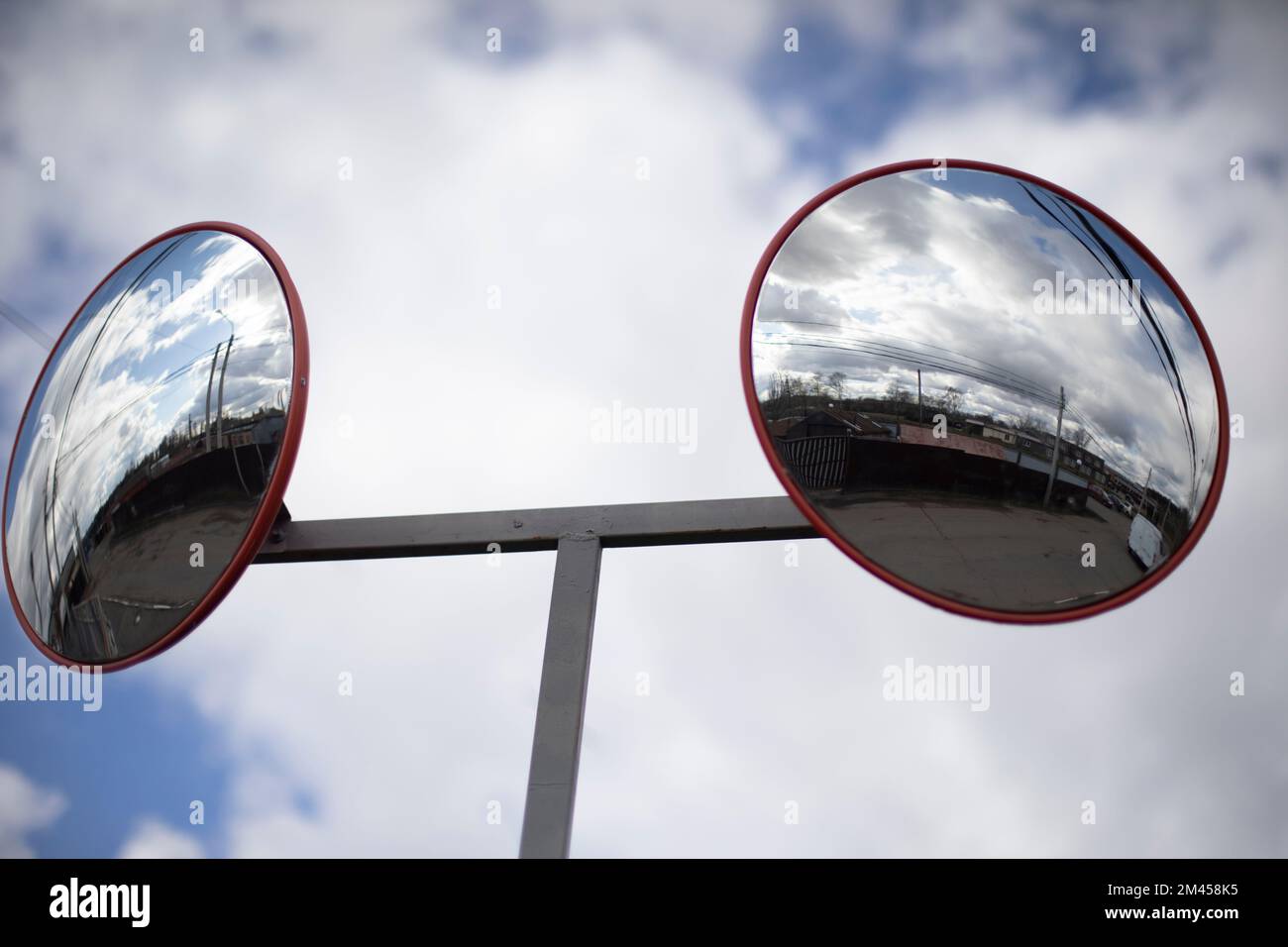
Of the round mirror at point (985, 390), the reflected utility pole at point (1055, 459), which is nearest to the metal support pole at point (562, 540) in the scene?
the round mirror at point (985, 390)

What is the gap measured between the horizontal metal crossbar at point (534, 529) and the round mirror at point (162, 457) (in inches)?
13.9

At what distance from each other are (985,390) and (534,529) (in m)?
1.70

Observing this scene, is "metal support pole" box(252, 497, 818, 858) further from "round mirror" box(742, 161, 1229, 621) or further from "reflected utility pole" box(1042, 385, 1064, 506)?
"reflected utility pole" box(1042, 385, 1064, 506)

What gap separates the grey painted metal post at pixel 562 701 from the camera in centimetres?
339

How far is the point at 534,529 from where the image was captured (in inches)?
162

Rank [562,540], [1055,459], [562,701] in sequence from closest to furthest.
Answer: [562,701]
[1055,459]
[562,540]

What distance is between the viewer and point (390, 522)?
425 cm

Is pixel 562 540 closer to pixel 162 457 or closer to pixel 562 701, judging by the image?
pixel 562 701

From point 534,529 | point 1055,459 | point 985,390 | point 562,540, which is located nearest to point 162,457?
point 534,529

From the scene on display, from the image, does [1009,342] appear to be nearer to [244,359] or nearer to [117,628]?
[244,359]

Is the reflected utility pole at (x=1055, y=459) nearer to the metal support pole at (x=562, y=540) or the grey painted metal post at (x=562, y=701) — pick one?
the metal support pole at (x=562, y=540)
